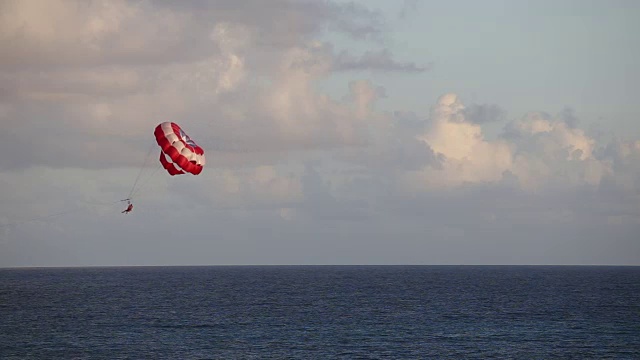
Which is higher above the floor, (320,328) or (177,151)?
(177,151)

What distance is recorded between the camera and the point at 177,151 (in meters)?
69.3

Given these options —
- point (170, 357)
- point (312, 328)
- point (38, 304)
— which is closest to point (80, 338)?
point (170, 357)

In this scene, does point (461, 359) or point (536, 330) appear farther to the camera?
point (536, 330)

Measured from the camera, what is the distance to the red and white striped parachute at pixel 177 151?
69438 millimetres

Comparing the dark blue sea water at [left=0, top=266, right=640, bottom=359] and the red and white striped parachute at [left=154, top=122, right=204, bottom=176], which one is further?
the dark blue sea water at [left=0, top=266, right=640, bottom=359]

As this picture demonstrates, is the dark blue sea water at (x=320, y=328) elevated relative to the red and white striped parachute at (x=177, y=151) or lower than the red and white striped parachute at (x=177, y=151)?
lower

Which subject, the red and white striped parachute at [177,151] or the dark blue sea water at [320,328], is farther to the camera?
the dark blue sea water at [320,328]

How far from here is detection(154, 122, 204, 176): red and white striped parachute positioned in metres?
69.4

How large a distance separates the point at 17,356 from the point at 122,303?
6947 cm

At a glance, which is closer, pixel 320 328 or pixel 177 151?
pixel 177 151

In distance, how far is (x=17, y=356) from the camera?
77375mm

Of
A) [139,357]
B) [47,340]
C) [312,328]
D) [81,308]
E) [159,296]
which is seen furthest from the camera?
[159,296]

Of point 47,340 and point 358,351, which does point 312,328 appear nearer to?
point 358,351

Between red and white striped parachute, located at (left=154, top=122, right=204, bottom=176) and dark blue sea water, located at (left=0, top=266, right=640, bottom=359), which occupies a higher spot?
red and white striped parachute, located at (left=154, top=122, right=204, bottom=176)
